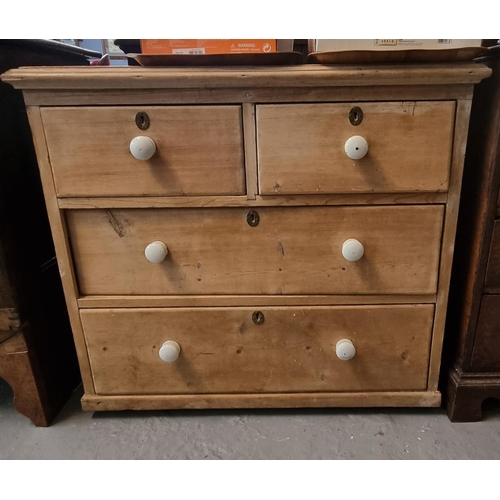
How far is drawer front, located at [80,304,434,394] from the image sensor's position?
94 cm

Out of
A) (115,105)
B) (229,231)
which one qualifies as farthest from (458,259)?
(115,105)

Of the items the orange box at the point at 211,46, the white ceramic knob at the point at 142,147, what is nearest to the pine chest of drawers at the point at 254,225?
the white ceramic knob at the point at 142,147

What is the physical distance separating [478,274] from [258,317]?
1.71ft

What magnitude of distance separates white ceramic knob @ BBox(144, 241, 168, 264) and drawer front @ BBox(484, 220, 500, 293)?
747 millimetres

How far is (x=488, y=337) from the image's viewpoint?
3.03 ft

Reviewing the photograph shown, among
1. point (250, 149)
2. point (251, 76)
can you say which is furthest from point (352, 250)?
point (251, 76)

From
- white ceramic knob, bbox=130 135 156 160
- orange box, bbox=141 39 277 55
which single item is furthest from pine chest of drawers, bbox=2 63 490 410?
orange box, bbox=141 39 277 55

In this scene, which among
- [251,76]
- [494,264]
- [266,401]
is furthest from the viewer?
[266,401]

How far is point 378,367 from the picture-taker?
970mm

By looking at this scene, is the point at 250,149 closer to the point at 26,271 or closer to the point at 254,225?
the point at 254,225

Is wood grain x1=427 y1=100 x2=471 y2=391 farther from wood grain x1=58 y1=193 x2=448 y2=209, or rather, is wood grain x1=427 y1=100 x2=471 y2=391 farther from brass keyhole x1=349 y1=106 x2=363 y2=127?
brass keyhole x1=349 y1=106 x2=363 y2=127

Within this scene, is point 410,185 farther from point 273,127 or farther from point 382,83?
point 273,127

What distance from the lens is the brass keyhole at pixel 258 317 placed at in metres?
0.94

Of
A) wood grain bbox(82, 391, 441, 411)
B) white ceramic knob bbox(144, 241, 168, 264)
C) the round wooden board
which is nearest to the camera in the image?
the round wooden board
